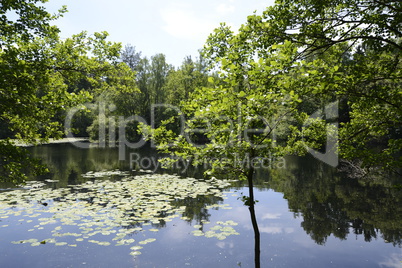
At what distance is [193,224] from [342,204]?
7.99m

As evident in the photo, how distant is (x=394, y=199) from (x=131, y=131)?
147 feet

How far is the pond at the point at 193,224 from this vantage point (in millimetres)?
8695

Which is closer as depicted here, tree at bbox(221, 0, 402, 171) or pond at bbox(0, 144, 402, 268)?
tree at bbox(221, 0, 402, 171)

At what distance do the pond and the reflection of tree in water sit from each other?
0.05 metres

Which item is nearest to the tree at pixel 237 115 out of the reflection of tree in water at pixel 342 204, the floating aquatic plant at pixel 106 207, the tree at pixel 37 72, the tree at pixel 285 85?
the tree at pixel 285 85

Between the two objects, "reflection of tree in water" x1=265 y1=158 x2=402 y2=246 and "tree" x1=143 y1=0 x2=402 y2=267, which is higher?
"tree" x1=143 y1=0 x2=402 y2=267

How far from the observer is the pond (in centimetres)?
870

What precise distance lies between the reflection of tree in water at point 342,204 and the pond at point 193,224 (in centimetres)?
5

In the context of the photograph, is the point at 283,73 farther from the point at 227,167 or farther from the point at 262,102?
the point at 227,167

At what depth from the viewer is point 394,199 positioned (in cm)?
1471

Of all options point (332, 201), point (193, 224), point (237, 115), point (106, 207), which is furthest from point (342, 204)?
point (106, 207)
